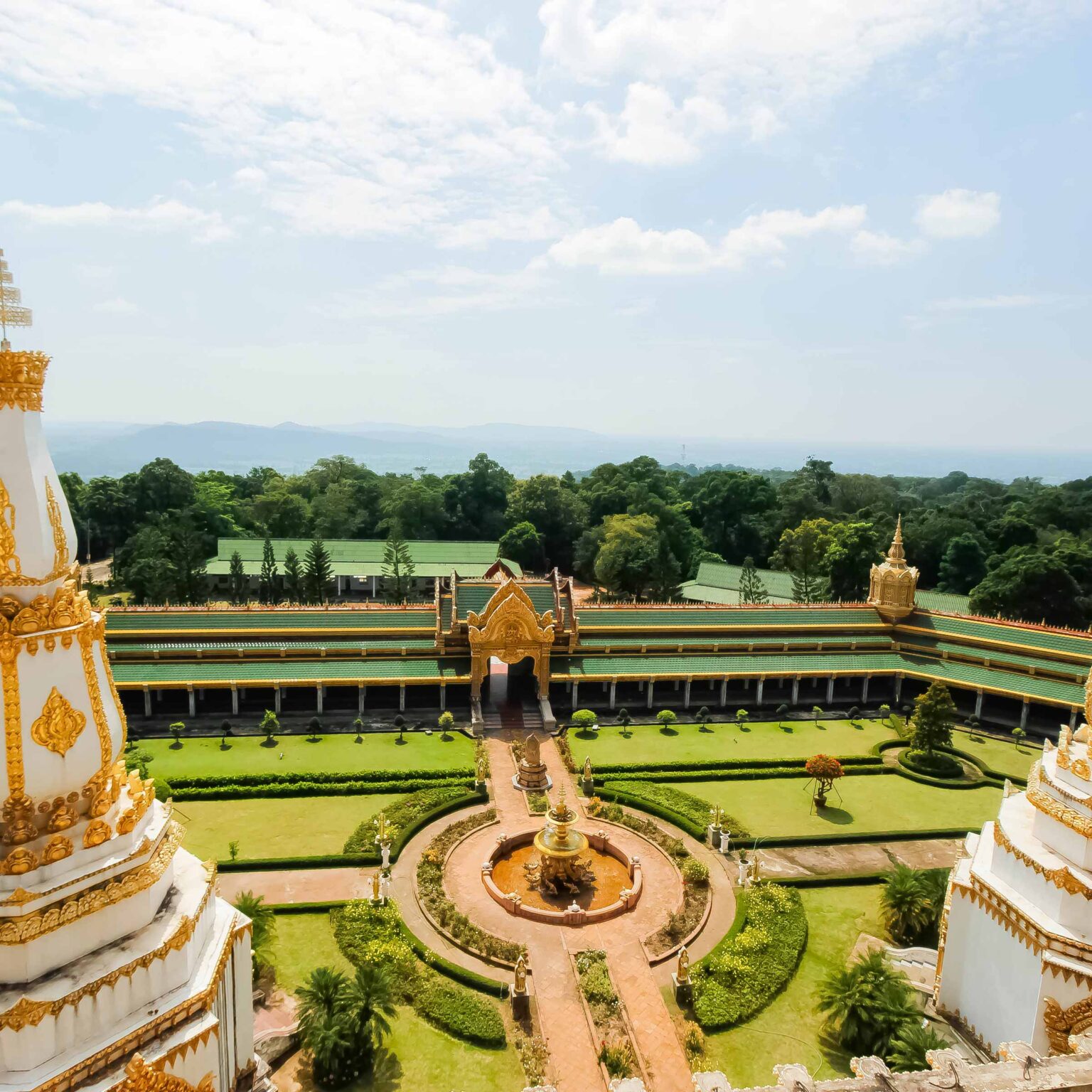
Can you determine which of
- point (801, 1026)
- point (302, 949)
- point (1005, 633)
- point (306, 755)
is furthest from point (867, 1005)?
point (1005, 633)

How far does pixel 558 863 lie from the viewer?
22797 millimetres

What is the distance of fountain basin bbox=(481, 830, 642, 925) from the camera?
71.1 feet

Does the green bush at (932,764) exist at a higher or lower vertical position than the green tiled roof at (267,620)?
lower

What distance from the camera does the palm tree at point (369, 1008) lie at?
52.6 ft

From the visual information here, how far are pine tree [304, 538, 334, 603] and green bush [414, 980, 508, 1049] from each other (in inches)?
1455

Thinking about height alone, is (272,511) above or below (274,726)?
above

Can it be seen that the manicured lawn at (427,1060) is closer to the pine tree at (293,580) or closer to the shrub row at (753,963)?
the shrub row at (753,963)

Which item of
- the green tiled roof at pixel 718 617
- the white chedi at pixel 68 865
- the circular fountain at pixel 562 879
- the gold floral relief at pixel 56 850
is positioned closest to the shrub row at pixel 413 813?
the circular fountain at pixel 562 879

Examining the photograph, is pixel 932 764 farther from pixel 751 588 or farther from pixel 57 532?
pixel 57 532

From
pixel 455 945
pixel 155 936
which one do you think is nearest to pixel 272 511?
pixel 455 945

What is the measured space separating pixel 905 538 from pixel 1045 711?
34880 mm

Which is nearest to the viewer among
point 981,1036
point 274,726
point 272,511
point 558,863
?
point 981,1036

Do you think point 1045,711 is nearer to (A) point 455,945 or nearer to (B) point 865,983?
(B) point 865,983

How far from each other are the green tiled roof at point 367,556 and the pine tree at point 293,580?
4.07 m
